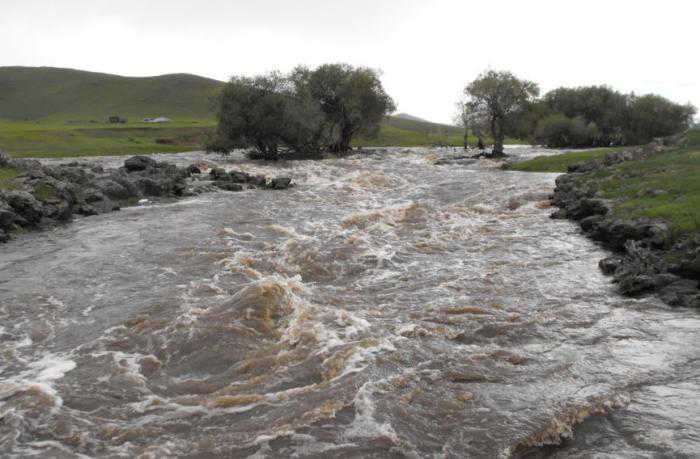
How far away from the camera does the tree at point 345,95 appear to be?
3231 inches

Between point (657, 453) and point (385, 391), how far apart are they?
4748 millimetres

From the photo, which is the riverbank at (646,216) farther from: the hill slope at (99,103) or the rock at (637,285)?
the hill slope at (99,103)

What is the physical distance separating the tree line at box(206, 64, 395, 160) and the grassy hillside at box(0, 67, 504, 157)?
4887 millimetres

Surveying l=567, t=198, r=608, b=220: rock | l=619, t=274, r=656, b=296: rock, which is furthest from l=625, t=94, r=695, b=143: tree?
l=619, t=274, r=656, b=296: rock

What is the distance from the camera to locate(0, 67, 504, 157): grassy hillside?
3103 inches

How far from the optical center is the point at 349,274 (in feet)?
62.6

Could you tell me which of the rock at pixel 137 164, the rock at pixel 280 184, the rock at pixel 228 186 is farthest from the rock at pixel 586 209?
the rock at pixel 137 164

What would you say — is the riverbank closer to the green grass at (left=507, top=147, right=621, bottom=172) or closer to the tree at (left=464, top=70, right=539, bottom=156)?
the green grass at (left=507, top=147, right=621, bottom=172)

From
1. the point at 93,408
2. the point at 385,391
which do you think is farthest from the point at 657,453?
the point at 93,408

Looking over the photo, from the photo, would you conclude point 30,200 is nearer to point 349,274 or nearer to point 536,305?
point 349,274

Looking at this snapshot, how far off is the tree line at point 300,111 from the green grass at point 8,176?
30686 millimetres

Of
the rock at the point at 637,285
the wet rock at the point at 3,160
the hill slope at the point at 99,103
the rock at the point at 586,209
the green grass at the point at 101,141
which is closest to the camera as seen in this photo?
the rock at the point at 637,285

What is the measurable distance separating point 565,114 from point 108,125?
104437 mm

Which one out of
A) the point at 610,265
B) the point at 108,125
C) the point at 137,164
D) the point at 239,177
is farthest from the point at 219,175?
the point at 108,125
